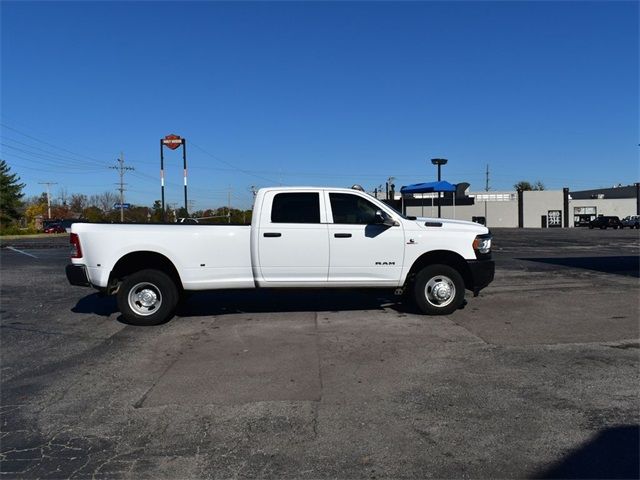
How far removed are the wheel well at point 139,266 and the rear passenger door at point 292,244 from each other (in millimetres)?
1414

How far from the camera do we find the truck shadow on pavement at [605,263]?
46.7 feet

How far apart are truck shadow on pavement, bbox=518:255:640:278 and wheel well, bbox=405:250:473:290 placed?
7.15 metres

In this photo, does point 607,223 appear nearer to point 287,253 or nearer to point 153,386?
point 287,253

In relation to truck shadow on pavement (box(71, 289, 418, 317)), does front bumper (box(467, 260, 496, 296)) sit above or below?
above

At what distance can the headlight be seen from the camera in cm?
827

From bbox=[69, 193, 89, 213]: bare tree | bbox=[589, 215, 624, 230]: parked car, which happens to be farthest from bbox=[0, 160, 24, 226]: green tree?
bbox=[589, 215, 624, 230]: parked car

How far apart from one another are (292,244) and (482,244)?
3000 millimetres

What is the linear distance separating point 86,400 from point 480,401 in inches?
140

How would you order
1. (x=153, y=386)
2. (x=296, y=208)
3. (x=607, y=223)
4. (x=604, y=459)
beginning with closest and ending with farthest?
(x=604, y=459), (x=153, y=386), (x=296, y=208), (x=607, y=223)

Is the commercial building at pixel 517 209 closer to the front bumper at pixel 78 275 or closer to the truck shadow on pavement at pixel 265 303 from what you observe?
the truck shadow on pavement at pixel 265 303

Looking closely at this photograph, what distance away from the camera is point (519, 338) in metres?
6.88

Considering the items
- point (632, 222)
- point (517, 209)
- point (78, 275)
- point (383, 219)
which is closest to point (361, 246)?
point (383, 219)

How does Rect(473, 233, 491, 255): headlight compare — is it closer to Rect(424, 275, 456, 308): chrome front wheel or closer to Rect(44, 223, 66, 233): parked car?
Rect(424, 275, 456, 308): chrome front wheel

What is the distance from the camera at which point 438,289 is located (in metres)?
8.23
